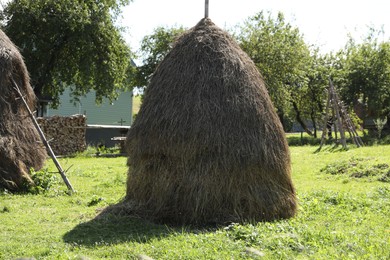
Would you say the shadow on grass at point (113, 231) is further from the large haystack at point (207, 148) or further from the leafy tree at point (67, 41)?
the leafy tree at point (67, 41)

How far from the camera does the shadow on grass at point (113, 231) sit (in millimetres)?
7113

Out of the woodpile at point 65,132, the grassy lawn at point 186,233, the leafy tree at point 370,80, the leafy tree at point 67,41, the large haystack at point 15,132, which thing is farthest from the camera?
the leafy tree at point 370,80

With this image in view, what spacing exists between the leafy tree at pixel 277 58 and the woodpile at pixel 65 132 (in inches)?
536

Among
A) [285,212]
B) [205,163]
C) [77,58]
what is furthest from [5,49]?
[77,58]

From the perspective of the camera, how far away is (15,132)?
1224 centimetres

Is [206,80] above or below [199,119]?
above

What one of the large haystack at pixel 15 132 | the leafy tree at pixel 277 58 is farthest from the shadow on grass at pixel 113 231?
the leafy tree at pixel 277 58

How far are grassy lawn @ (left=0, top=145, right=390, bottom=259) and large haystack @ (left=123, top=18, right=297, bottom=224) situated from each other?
405 millimetres

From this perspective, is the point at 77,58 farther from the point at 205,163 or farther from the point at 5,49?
the point at 205,163

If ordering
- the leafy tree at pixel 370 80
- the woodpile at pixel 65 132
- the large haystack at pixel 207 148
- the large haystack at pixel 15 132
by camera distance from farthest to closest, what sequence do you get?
the leafy tree at pixel 370 80, the woodpile at pixel 65 132, the large haystack at pixel 15 132, the large haystack at pixel 207 148

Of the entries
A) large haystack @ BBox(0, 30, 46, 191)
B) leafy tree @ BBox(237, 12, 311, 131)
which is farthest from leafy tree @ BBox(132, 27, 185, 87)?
large haystack @ BBox(0, 30, 46, 191)

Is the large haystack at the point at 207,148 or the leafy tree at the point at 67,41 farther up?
the leafy tree at the point at 67,41

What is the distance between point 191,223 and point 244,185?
1.04 m

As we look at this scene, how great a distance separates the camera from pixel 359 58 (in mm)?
34219
